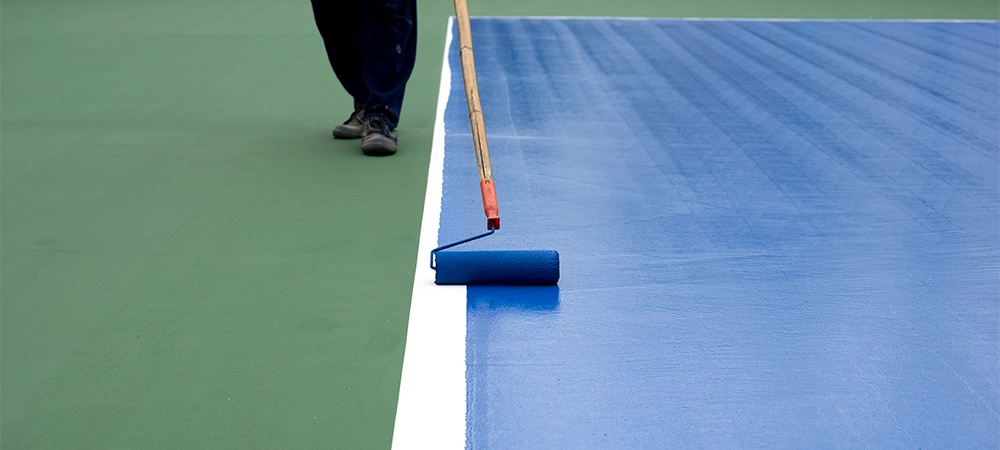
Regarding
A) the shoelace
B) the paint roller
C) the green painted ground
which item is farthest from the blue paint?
the shoelace

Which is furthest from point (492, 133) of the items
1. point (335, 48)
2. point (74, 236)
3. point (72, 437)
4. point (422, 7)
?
point (422, 7)

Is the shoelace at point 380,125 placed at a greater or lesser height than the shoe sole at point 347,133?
greater

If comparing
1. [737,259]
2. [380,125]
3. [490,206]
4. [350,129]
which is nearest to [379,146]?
[380,125]

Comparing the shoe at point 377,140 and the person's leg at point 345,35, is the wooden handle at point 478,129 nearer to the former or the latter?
the shoe at point 377,140

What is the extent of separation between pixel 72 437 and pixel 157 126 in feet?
7.75

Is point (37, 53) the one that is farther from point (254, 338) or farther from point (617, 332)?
point (617, 332)

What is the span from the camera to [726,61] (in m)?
5.25

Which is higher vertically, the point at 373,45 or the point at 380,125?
the point at 373,45

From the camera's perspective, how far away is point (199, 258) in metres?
2.32

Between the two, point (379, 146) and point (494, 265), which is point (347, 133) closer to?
point (379, 146)

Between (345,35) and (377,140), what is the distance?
0.51 m

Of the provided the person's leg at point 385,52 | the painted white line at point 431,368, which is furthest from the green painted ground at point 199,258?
the person's leg at point 385,52

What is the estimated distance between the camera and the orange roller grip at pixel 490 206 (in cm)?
210

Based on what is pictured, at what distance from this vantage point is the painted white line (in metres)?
1.57
